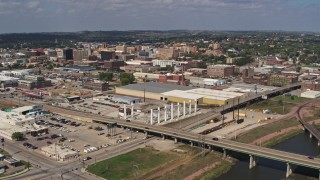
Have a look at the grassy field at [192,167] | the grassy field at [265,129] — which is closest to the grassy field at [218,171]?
the grassy field at [192,167]

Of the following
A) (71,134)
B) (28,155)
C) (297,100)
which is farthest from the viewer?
(297,100)

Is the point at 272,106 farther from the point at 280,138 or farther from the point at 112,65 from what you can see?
the point at 112,65

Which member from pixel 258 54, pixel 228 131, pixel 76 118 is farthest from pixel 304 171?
pixel 258 54

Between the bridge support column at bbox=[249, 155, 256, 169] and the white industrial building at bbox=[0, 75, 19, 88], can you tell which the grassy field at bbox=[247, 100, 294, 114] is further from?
the white industrial building at bbox=[0, 75, 19, 88]

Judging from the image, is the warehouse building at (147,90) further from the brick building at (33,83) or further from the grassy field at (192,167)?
the grassy field at (192,167)

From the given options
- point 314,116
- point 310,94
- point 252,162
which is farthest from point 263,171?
point 310,94

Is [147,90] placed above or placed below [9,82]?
above

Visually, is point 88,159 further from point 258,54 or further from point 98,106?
point 258,54
